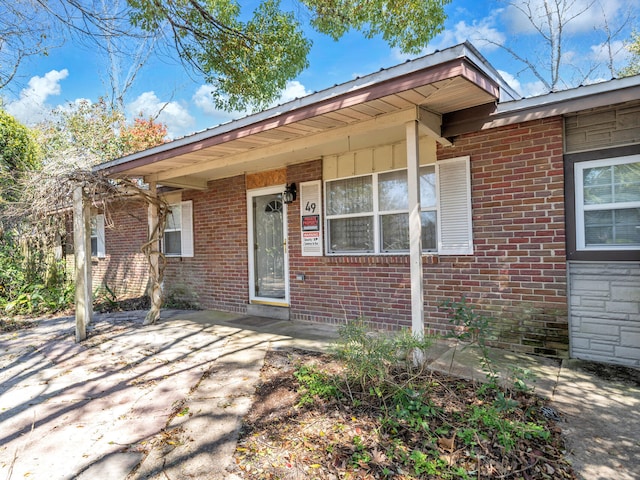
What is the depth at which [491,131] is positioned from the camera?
439cm

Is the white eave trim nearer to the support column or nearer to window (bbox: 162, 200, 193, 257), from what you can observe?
the support column

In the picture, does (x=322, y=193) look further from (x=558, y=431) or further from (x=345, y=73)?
(x=345, y=73)

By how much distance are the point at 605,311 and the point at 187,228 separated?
284 inches

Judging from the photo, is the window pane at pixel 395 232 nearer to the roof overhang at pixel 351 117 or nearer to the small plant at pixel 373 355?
the roof overhang at pixel 351 117

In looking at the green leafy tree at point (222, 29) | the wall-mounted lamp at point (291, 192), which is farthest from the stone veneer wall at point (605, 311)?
the green leafy tree at point (222, 29)

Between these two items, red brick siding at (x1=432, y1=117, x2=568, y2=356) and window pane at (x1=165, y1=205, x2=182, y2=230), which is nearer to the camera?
red brick siding at (x1=432, y1=117, x2=568, y2=356)

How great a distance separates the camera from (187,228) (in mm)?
7992

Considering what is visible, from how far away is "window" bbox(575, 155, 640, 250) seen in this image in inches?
147

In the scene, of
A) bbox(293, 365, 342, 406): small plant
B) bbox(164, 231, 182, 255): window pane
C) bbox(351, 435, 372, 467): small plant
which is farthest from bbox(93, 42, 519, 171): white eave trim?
bbox(164, 231, 182, 255): window pane

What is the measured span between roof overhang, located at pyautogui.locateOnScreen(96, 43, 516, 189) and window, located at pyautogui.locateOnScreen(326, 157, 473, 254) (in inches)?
21.7

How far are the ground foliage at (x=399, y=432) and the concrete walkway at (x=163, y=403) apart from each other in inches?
7.1

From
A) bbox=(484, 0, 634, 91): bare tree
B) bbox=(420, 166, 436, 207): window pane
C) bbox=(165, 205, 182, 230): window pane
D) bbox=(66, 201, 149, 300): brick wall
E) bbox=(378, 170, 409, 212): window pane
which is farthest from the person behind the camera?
bbox=(484, 0, 634, 91): bare tree

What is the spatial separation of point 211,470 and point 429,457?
135cm

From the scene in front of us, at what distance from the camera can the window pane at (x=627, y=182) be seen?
3.71m
